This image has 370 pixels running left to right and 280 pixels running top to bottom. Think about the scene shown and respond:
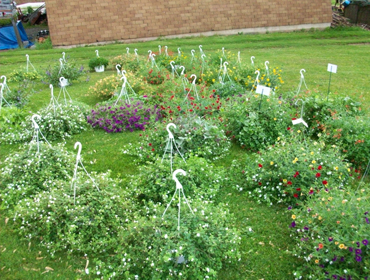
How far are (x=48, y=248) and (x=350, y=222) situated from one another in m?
3.07

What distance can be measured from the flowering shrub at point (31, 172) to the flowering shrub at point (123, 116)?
1834 millimetres

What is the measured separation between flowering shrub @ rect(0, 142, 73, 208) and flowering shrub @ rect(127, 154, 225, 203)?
959 millimetres

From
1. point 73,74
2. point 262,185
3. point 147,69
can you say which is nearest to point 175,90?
point 147,69

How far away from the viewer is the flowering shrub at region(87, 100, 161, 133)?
21.6 ft

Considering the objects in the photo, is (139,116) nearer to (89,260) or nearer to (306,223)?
(89,260)

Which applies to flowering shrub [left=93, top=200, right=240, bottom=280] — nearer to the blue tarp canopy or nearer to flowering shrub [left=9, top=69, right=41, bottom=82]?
flowering shrub [left=9, top=69, right=41, bottom=82]

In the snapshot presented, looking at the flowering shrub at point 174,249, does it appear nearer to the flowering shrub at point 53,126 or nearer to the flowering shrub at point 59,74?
the flowering shrub at point 53,126

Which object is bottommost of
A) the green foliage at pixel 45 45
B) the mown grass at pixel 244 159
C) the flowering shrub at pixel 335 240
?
the green foliage at pixel 45 45

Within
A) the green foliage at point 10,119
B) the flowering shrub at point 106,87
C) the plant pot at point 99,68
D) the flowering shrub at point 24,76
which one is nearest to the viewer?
the green foliage at point 10,119

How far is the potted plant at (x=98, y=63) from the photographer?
1178 centimetres

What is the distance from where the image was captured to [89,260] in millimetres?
3539

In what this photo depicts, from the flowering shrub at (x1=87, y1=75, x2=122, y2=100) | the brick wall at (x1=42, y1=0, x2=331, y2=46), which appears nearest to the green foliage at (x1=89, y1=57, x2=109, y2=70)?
the flowering shrub at (x1=87, y1=75, x2=122, y2=100)

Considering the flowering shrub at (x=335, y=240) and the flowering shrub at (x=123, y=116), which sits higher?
the flowering shrub at (x=335, y=240)

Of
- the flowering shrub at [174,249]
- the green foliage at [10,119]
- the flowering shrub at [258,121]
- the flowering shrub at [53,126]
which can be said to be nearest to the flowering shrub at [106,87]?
the flowering shrub at [53,126]
